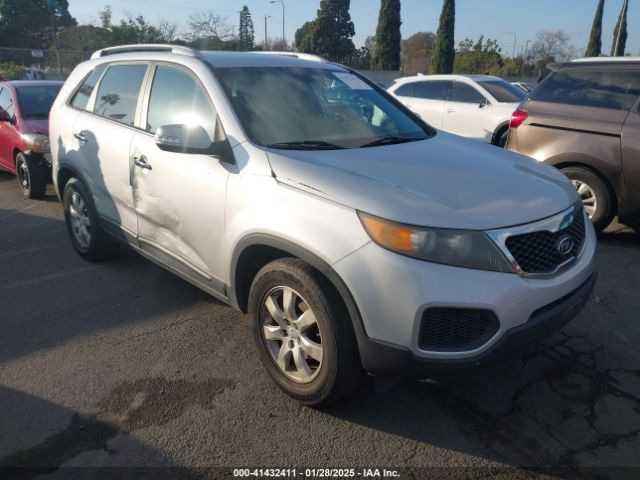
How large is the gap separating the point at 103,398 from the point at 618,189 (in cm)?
478

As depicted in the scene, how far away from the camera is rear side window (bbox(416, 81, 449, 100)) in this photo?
1017cm

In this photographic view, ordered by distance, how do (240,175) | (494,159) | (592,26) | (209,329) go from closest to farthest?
(240,175) → (494,159) → (209,329) → (592,26)

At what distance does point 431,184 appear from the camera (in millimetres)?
2537

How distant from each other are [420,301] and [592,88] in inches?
173

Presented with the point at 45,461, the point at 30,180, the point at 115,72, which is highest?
the point at 115,72

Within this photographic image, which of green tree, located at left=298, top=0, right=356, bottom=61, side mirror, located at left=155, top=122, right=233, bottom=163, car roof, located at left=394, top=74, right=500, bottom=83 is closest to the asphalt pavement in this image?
side mirror, located at left=155, top=122, right=233, bottom=163

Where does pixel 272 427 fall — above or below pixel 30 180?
below

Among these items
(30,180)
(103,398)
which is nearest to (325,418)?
(103,398)

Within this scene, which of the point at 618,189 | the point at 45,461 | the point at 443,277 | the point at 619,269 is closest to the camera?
the point at 443,277

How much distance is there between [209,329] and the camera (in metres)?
3.58

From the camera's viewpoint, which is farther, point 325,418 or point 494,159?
point 494,159

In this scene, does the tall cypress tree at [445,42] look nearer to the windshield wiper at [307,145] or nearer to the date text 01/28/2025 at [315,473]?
the windshield wiper at [307,145]

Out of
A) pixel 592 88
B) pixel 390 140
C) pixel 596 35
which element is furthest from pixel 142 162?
pixel 596 35

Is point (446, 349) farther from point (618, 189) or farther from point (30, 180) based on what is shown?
point (30, 180)
